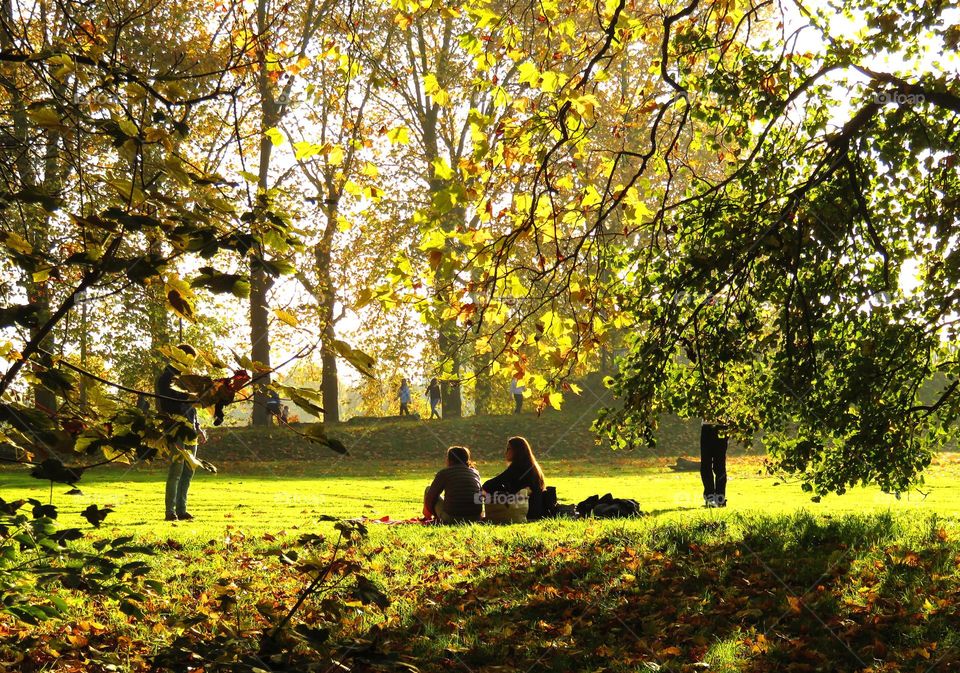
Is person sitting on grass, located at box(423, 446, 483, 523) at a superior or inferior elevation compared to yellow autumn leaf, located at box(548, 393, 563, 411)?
inferior

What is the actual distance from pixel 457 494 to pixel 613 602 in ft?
15.3

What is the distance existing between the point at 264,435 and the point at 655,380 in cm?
2181

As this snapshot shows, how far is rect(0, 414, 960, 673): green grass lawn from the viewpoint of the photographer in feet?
18.2

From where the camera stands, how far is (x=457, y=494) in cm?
1118

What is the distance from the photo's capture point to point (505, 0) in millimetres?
30750

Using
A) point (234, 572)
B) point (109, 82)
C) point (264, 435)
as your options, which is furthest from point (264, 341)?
point (109, 82)

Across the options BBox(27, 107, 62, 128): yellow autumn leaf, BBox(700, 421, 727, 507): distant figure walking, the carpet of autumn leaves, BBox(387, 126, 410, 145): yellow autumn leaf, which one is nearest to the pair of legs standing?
the carpet of autumn leaves

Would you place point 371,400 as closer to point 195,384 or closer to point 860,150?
point 860,150

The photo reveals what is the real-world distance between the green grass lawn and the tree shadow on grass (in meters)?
0.02

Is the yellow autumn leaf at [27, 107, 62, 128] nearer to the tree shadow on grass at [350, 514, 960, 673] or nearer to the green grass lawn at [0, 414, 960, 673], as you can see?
the green grass lawn at [0, 414, 960, 673]

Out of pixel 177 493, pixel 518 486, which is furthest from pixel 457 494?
pixel 177 493

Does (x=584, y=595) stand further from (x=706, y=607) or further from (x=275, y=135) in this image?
(x=275, y=135)

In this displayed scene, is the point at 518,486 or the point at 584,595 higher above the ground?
the point at 518,486

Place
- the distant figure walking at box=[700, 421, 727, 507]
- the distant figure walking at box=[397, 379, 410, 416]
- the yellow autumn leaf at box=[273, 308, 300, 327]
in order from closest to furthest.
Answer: the yellow autumn leaf at box=[273, 308, 300, 327] → the distant figure walking at box=[700, 421, 727, 507] → the distant figure walking at box=[397, 379, 410, 416]
